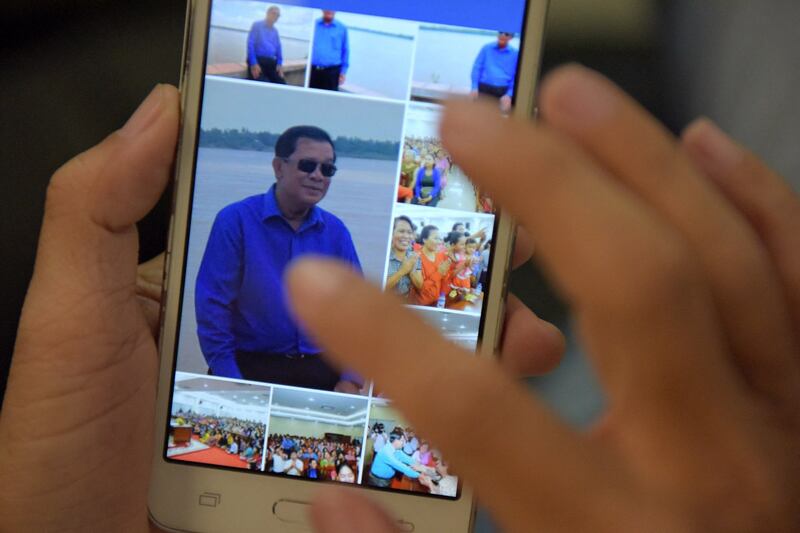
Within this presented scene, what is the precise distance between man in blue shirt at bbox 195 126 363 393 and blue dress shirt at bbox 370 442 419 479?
0.17 ft

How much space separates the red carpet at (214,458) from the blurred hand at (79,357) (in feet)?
0.12

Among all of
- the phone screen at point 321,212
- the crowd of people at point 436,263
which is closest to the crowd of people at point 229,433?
the phone screen at point 321,212

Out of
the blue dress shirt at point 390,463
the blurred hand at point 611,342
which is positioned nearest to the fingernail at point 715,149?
the blurred hand at point 611,342

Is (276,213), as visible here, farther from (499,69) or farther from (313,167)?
(499,69)

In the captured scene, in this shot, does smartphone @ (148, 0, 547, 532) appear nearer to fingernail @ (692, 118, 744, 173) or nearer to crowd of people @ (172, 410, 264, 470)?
crowd of people @ (172, 410, 264, 470)

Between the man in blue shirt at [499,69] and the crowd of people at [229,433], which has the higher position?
the man in blue shirt at [499,69]

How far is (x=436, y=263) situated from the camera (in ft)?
1.42

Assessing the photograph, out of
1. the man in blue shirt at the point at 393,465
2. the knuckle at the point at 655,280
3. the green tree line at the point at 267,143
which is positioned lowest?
the man in blue shirt at the point at 393,465

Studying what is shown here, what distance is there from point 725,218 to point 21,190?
549 millimetres

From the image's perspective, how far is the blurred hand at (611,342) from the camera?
193 mm

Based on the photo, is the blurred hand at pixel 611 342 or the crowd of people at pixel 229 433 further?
the crowd of people at pixel 229 433

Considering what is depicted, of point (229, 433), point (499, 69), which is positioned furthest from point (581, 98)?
point (229, 433)

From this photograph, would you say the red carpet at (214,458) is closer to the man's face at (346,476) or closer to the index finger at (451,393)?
the man's face at (346,476)

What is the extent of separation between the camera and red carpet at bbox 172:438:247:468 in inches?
17.4
